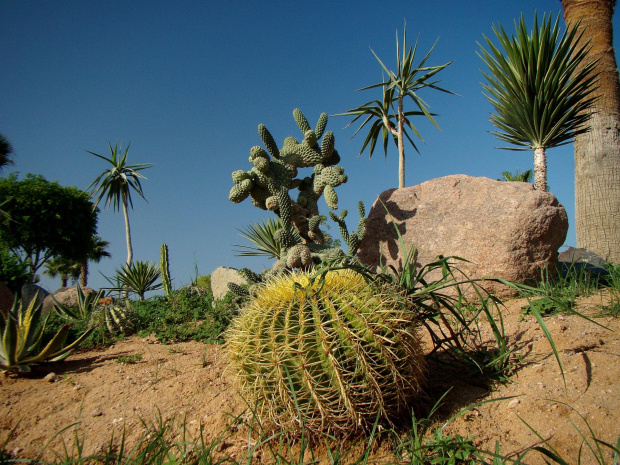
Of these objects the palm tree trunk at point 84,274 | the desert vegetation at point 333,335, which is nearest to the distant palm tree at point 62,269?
the palm tree trunk at point 84,274

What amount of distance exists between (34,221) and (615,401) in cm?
2185

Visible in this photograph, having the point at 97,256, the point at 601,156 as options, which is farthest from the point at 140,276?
the point at 97,256

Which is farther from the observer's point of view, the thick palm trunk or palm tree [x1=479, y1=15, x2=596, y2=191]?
the thick palm trunk

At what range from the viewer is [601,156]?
7980mm

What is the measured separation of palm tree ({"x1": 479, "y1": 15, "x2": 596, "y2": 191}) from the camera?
23.3 ft

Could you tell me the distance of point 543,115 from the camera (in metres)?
7.15

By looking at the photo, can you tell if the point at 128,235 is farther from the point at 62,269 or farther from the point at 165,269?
the point at 165,269

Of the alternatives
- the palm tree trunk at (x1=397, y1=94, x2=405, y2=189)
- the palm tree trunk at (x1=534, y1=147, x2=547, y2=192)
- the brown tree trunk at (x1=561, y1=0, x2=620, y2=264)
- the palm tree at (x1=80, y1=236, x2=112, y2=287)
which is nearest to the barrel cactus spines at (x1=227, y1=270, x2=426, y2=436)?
the palm tree trunk at (x1=534, y1=147, x2=547, y2=192)

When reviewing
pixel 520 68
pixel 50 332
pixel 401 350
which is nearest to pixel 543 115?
pixel 520 68

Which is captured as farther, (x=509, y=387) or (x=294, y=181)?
(x=294, y=181)

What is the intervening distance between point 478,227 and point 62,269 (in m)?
31.4

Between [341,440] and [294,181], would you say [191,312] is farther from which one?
[341,440]

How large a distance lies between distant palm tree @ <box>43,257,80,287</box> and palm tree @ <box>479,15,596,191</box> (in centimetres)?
2885

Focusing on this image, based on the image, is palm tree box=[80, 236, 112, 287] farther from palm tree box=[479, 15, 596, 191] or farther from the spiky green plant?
palm tree box=[479, 15, 596, 191]
